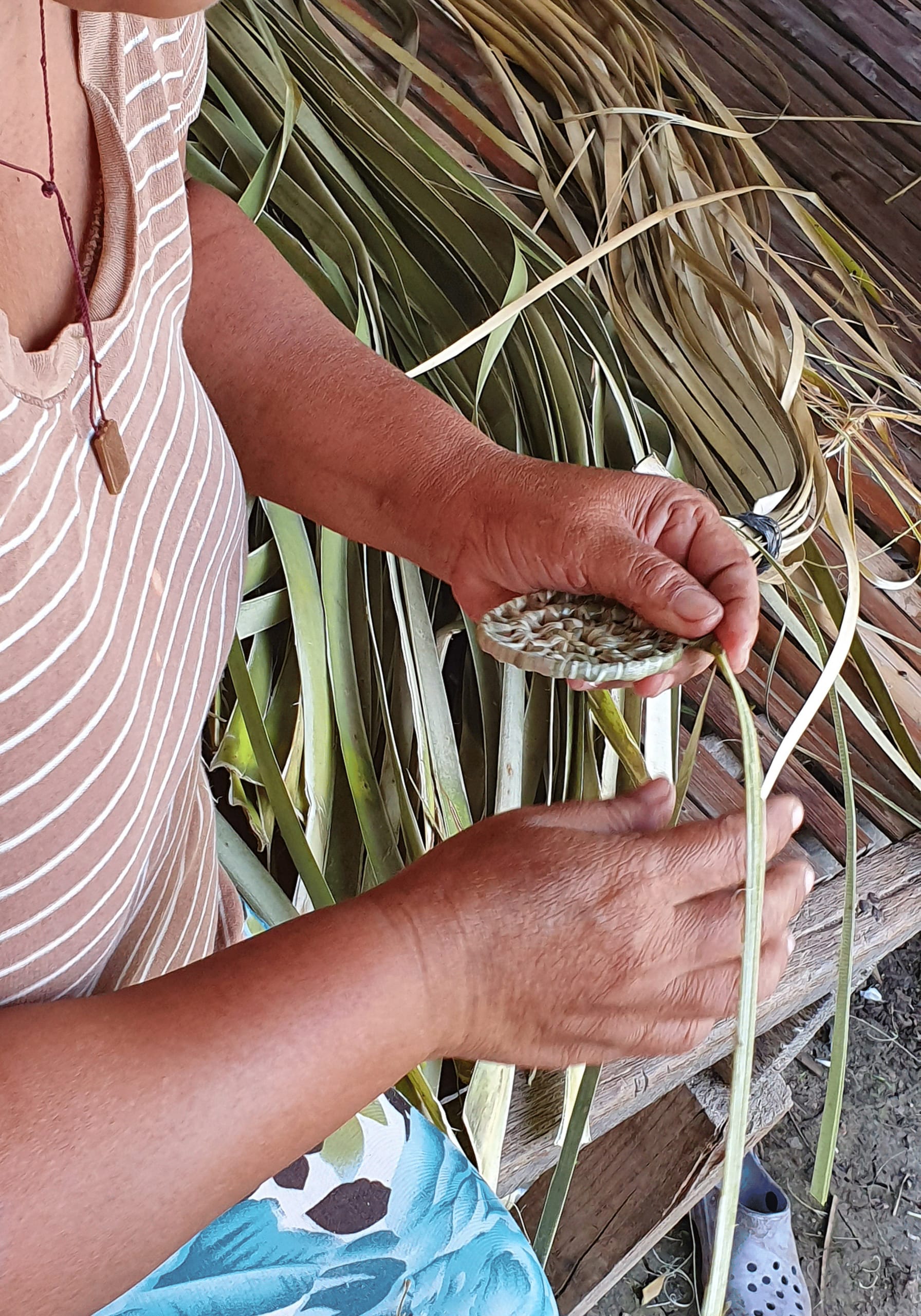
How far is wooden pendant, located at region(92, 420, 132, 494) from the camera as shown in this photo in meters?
0.58

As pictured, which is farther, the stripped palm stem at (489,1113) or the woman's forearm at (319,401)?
the stripped palm stem at (489,1113)

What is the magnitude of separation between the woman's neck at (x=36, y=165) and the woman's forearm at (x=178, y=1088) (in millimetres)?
344

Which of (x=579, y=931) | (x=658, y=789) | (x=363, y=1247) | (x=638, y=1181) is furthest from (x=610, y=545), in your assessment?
(x=638, y=1181)

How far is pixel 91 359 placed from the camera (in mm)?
576

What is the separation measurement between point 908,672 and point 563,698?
55 centimetres

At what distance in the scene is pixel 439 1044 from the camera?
1.96 ft

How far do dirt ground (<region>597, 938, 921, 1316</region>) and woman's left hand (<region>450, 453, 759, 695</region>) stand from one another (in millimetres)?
1034

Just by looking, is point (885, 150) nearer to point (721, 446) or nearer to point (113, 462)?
point (721, 446)

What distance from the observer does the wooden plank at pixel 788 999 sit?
1.00m

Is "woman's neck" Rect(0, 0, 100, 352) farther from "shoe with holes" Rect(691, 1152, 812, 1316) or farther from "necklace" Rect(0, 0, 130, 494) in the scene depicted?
"shoe with holes" Rect(691, 1152, 812, 1316)

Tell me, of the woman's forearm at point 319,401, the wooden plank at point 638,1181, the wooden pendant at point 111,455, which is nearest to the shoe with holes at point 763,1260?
the wooden plank at point 638,1181

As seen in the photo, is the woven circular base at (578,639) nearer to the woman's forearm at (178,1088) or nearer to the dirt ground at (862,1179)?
the woman's forearm at (178,1088)

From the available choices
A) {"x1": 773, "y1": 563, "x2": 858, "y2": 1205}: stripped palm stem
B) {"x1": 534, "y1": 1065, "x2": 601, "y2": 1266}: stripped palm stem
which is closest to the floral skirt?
{"x1": 534, "y1": 1065, "x2": 601, "y2": 1266}: stripped palm stem

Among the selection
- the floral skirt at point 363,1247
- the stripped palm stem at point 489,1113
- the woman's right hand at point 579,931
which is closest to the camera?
the woman's right hand at point 579,931
